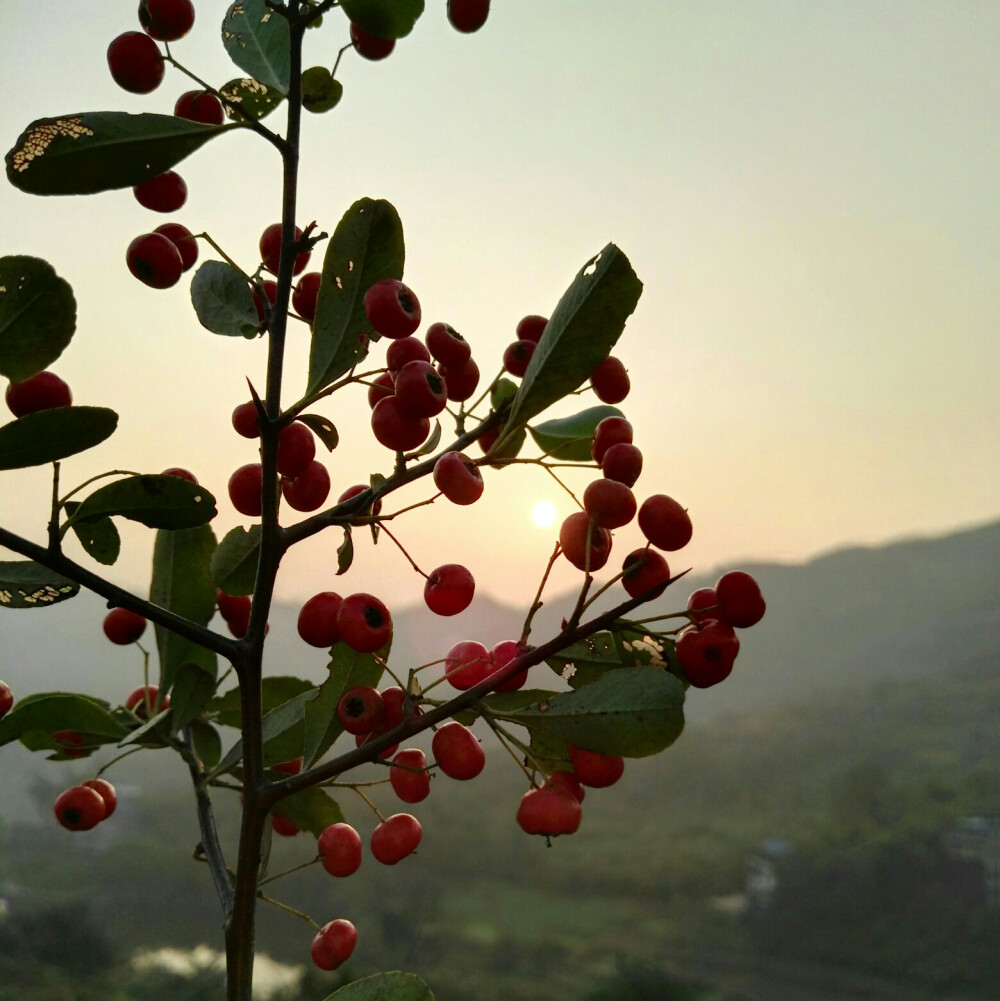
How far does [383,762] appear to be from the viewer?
56 cm

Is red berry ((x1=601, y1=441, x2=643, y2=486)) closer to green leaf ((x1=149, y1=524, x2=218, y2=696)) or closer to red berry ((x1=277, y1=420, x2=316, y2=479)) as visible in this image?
red berry ((x1=277, y1=420, x2=316, y2=479))

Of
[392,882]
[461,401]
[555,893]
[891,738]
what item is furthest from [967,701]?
[461,401]

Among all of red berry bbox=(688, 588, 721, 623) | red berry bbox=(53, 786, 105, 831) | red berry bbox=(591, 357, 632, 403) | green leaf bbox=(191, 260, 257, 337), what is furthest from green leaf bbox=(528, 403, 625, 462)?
red berry bbox=(53, 786, 105, 831)

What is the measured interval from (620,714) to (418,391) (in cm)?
25

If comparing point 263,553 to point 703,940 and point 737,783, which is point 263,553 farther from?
point 737,783

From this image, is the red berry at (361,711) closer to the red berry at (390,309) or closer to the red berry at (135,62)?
the red berry at (390,309)

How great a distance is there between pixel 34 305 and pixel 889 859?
26.3ft

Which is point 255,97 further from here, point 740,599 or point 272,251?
point 740,599

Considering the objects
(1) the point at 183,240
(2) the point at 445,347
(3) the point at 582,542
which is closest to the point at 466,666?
(3) the point at 582,542

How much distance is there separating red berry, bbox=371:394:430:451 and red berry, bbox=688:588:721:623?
224 mm

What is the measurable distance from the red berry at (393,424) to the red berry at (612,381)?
0.48 ft

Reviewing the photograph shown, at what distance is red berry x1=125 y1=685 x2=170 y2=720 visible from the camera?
0.85 metres

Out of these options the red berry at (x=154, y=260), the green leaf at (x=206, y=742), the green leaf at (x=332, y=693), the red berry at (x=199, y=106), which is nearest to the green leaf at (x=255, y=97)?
the red berry at (x=199, y=106)

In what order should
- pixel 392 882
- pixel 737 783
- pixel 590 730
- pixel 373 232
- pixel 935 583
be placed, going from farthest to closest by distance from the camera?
pixel 935 583, pixel 737 783, pixel 392 882, pixel 373 232, pixel 590 730
